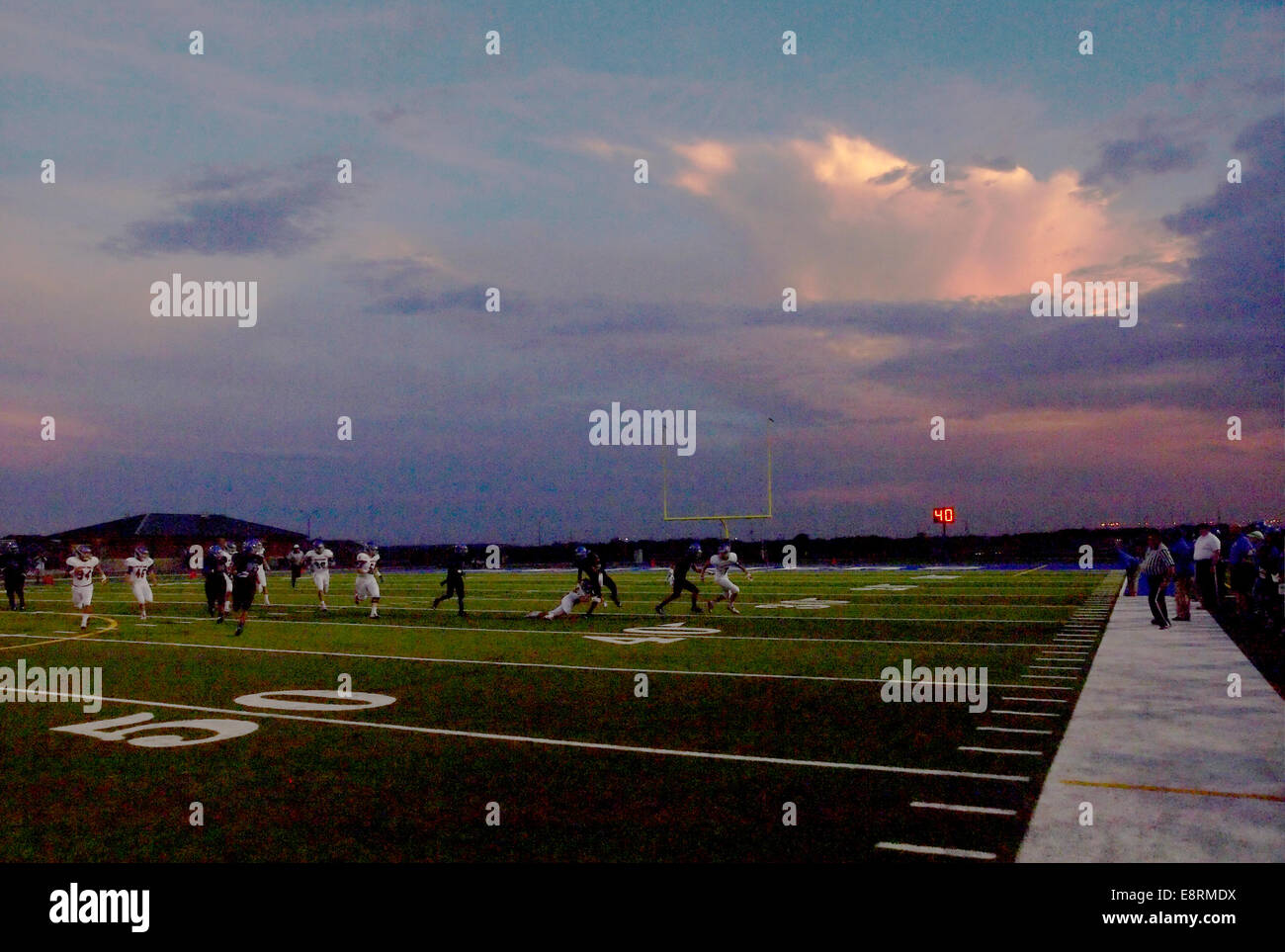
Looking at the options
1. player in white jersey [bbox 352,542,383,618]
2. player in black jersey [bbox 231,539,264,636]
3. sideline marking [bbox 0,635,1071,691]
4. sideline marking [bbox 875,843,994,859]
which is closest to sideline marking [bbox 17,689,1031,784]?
sideline marking [bbox 875,843,994,859]

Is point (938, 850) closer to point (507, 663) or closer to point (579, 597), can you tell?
point (507, 663)

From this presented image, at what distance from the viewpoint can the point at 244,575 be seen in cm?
1606

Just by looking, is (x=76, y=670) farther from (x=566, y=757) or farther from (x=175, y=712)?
(x=566, y=757)

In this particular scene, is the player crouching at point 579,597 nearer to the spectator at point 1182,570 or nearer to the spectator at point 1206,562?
the spectator at point 1182,570

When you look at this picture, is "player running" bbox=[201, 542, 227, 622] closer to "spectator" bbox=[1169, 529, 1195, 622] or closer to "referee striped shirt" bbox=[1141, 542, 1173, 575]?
"referee striped shirt" bbox=[1141, 542, 1173, 575]

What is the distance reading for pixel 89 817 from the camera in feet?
18.0

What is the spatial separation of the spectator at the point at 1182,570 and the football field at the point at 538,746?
79.5 inches

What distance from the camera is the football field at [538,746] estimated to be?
16.6 feet

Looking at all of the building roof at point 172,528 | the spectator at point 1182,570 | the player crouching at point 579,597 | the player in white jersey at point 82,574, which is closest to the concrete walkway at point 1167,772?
the spectator at point 1182,570

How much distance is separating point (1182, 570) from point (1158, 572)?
0.78 meters
